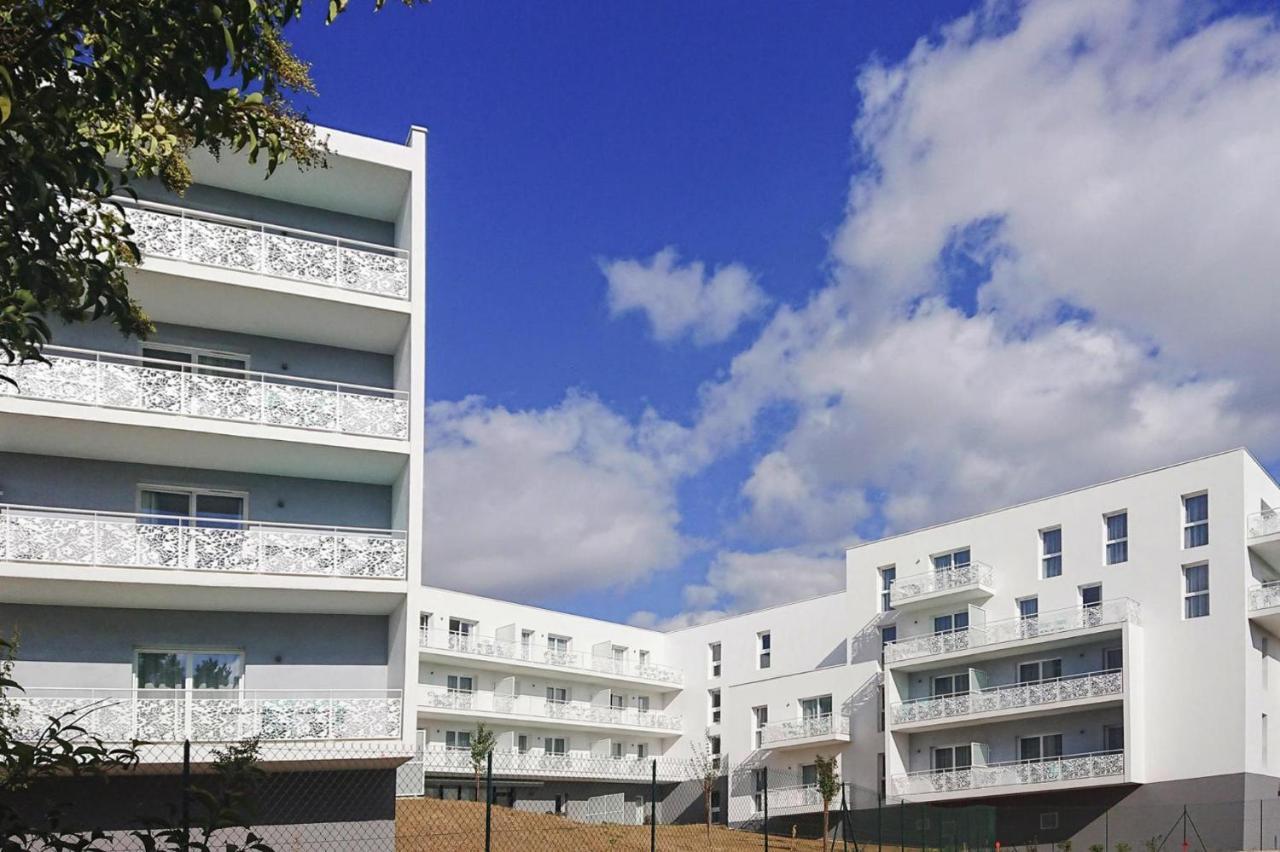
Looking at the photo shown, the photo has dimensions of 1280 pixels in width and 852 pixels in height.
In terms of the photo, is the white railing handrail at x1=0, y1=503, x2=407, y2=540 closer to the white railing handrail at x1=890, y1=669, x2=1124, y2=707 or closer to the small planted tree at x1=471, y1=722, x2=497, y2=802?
the small planted tree at x1=471, y1=722, x2=497, y2=802

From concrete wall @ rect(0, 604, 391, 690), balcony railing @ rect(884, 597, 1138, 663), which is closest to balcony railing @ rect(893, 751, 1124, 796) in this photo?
balcony railing @ rect(884, 597, 1138, 663)

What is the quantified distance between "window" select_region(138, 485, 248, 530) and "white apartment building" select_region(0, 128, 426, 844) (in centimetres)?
4

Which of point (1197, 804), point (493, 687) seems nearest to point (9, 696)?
point (1197, 804)

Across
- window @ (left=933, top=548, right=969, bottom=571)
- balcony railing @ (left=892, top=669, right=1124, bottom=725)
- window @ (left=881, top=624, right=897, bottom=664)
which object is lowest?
balcony railing @ (left=892, top=669, right=1124, bottom=725)

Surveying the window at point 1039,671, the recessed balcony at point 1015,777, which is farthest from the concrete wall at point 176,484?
Result: the window at point 1039,671

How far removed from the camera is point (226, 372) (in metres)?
24.0

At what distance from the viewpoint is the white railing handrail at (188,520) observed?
2172 centimetres

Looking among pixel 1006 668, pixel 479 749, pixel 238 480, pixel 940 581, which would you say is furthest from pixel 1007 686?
pixel 238 480

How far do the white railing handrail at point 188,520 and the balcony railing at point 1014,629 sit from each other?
2584 cm

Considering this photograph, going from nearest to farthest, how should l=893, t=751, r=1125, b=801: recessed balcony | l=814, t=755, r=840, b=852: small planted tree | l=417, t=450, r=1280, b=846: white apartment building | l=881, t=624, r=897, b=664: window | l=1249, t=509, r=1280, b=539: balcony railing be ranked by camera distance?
l=1249, t=509, r=1280, b=539: balcony railing
l=417, t=450, r=1280, b=846: white apartment building
l=893, t=751, r=1125, b=801: recessed balcony
l=814, t=755, r=840, b=852: small planted tree
l=881, t=624, r=897, b=664: window

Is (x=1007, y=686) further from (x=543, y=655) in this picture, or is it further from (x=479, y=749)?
(x=543, y=655)

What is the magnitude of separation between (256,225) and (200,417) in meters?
3.84

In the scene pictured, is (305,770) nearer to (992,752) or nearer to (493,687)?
(992,752)

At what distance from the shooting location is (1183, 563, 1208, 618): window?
1559 inches
